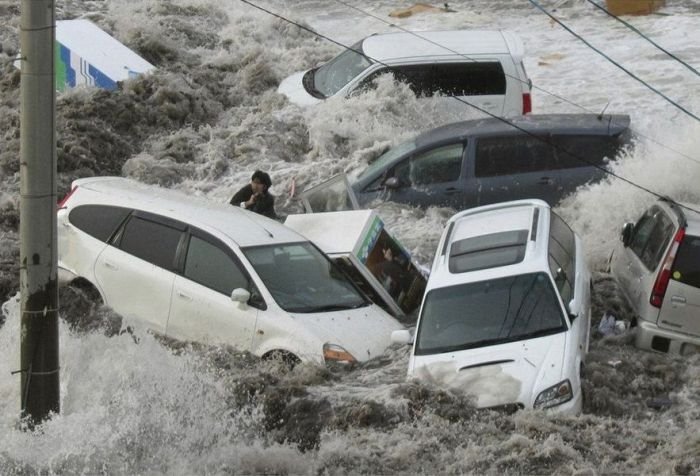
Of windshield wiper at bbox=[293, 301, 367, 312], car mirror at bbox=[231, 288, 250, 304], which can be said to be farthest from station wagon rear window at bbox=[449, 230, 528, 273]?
car mirror at bbox=[231, 288, 250, 304]

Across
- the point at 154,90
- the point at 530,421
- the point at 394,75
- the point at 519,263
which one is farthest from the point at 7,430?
the point at 154,90

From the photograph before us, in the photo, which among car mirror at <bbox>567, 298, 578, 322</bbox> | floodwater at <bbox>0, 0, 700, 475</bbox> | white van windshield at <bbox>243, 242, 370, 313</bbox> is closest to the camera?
floodwater at <bbox>0, 0, 700, 475</bbox>

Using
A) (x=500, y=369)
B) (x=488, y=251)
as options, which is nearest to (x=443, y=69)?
(x=488, y=251)

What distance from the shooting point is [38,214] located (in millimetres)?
8492

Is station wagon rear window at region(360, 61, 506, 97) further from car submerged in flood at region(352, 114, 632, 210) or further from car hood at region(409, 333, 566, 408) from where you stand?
car hood at region(409, 333, 566, 408)

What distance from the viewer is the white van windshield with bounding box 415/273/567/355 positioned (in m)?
10.9

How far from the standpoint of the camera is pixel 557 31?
27344 millimetres

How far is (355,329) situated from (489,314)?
4.29ft

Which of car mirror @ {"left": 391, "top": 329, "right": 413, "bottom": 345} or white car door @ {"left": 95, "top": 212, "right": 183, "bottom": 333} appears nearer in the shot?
car mirror @ {"left": 391, "top": 329, "right": 413, "bottom": 345}

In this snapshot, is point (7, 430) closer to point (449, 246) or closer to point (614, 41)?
point (449, 246)

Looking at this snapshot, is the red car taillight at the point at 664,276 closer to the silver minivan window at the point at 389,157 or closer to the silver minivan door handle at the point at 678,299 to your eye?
the silver minivan door handle at the point at 678,299

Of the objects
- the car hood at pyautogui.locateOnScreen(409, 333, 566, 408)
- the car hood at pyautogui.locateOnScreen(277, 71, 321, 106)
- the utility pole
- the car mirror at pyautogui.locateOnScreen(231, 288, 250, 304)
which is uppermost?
the utility pole

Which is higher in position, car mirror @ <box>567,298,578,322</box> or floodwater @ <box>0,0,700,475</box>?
car mirror @ <box>567,298,578,322</box>

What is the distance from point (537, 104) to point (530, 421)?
12.7 metres
